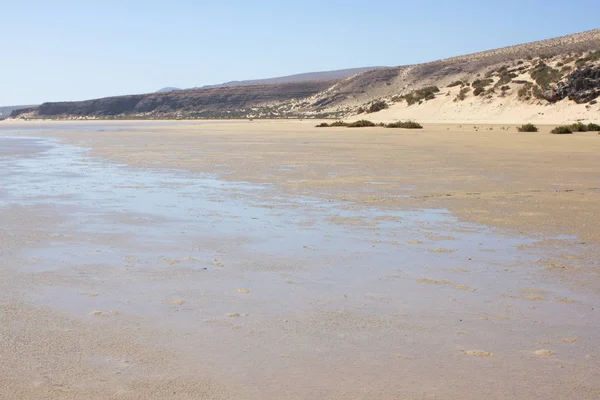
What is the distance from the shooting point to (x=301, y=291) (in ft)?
17.7

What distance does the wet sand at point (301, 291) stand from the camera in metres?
3.71

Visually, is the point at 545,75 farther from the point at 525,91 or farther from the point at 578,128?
the point at 578,128

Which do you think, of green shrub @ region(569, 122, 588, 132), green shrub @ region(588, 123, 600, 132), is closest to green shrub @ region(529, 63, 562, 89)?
green shrub @ region(588, 123, 600, 132)

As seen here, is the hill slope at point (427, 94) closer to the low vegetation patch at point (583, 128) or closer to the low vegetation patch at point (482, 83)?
the low vegetation patch at point (482, 83)

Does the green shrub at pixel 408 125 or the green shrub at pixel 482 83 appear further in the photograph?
the green shrub at pixel 482 83

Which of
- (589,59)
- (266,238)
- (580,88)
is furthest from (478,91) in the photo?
(266,238)

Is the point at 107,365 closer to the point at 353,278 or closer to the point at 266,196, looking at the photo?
the point at 353,278

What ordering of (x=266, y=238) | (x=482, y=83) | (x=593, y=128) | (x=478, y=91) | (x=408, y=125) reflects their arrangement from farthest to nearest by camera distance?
(x=482, y=83)
(x=478, y=91)
(x=408, y=125)
(x=593, y=128)
(x=266, y=238)

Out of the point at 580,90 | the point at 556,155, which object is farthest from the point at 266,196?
the point at 580,90

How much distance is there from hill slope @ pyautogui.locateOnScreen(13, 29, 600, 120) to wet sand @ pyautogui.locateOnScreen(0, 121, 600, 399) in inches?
1124

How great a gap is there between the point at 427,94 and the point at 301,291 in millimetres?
43941

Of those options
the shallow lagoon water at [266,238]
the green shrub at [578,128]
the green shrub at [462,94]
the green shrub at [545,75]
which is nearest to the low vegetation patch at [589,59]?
the green shrub at [545,75]

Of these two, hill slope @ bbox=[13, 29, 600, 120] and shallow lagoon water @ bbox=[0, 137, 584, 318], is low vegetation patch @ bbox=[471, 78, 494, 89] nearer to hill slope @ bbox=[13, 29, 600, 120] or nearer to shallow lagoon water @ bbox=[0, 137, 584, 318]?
hill slope @ bbox=[13, 29, 600, 120]

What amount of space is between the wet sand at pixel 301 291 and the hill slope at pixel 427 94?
2856cm
